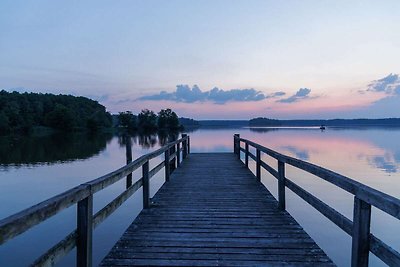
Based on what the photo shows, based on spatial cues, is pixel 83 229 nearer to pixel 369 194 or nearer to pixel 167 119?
pixel 369 194

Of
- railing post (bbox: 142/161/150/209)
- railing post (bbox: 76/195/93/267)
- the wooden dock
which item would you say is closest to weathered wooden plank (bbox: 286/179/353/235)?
the wooden dock

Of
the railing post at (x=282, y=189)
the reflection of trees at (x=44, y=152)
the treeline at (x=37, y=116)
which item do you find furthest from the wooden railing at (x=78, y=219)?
the treeline at (x=37, y=116)

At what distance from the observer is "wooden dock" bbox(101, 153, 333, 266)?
3982mm

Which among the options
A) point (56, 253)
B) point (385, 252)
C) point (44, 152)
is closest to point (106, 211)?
point (56, 253)

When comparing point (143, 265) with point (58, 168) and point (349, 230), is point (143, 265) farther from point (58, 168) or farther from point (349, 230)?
point (58, 168)

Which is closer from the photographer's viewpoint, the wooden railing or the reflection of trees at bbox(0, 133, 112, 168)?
the wooden railing

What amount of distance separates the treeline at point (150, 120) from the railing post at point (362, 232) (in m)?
120

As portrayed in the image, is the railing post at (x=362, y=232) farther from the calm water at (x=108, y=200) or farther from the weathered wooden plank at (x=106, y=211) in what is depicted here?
the calm water at (x=108, y=200)

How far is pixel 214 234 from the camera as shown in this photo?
491 centimetres

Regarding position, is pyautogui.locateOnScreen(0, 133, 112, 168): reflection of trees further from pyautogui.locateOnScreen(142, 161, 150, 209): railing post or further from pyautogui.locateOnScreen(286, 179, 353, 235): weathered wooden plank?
pyautogui.locateOnScreen(286, 179, 353, 235): weathered wooden plank

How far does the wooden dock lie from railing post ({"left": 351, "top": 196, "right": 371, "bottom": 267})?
0.87 metres

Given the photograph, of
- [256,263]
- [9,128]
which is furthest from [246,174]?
[9,128]

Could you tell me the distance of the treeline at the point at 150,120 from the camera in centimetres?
12356

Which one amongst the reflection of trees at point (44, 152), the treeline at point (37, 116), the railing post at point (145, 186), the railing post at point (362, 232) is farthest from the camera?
the treeline at point (37, 116)
